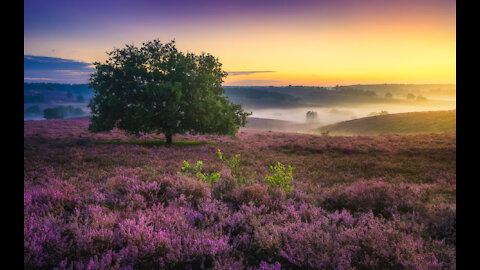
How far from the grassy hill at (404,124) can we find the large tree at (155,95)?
149 ft

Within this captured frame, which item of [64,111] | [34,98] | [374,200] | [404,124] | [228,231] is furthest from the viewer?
[34,98]

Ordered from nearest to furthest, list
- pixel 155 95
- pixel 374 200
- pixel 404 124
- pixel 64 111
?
1. pixel 374 200
2. pixel 155 95
3. pixel 404 124
4. pixel 64 111

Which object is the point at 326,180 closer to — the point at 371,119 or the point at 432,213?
the point at 432,213

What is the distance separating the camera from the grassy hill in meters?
48.9

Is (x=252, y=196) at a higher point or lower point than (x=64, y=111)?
lower

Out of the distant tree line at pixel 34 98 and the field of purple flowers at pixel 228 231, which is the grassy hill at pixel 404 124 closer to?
the field of purple flowers at pixel 228 231

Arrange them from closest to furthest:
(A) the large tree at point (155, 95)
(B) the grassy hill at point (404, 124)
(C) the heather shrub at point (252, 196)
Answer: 1. (C) the heather shrub at point (252, 196)
2. (A) the large tree at point (155, 95)
3. (B) the grassy hill at point (404, 124)

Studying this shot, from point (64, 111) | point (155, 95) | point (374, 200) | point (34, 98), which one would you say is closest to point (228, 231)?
point (374, 200)

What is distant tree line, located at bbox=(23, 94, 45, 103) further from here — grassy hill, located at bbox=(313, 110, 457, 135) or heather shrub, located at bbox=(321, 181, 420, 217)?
heather shrub, located at bbox=(321, 181, 420, 217)

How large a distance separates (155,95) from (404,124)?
202ft

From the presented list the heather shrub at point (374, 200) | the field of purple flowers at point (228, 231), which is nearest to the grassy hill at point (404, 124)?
the heather shrub at point (374, 200)

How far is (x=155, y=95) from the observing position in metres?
21.1

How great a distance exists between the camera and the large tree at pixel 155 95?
68.9ft

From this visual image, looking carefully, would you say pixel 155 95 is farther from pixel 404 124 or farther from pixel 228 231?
pixel 404 124
